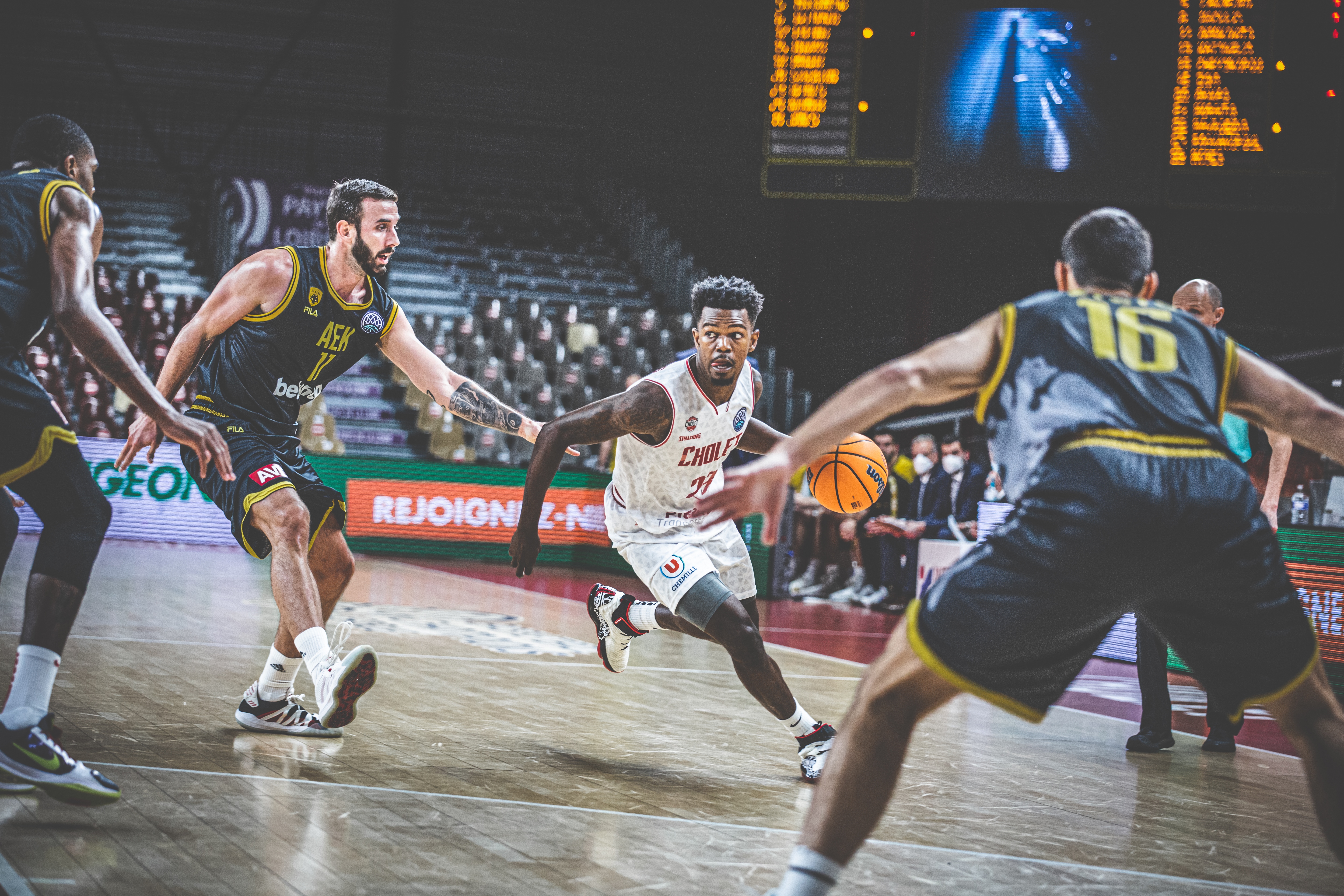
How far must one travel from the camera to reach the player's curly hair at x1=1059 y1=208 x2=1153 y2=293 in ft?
9.31

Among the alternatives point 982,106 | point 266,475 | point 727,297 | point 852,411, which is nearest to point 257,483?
point 266,475

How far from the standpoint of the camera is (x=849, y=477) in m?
5.38

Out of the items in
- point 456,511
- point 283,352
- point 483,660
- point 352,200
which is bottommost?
point 456,511

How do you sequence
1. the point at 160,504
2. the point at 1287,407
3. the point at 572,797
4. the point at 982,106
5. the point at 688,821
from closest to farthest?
1. the point at 1287,407
2. the point at 688,821
3. the point at 572,797
4. the point at 982,106
5. the point at 160,504

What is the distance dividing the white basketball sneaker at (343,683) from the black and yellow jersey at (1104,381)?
2.46 meters

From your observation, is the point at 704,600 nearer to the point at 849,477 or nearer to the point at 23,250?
the point at 849,477

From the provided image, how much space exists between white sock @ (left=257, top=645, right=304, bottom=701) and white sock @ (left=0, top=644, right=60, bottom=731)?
1278 millimetres

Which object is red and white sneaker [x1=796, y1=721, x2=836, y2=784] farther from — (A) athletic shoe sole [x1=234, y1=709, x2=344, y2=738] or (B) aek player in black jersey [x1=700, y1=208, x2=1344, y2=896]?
(B) aek player in black jersey [x1=700, y1=208, x2=1344, y2=896]

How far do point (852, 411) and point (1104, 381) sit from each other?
54cm

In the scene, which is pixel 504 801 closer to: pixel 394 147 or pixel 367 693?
pixel 367 693

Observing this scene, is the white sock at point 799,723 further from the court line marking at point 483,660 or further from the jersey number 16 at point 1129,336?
the court line marking at point 483,660

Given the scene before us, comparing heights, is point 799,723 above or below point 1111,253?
below

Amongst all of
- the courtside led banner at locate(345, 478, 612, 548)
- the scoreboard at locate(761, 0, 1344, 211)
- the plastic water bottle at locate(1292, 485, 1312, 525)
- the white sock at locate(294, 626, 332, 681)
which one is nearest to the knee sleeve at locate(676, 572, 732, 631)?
the white sock at locate(294, 626, 332, 681)

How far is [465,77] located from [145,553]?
1141cm
